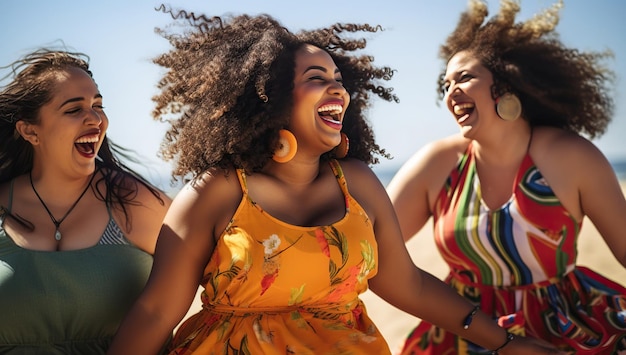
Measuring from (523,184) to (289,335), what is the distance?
1.55m

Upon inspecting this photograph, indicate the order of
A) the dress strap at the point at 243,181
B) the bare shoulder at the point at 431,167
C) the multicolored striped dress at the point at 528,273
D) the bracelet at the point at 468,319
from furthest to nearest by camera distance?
the bare shoulder at the point at 431,167
the multicolored striped dress at the point at 528,273
the bracelet at the point at 468,319
the dress strap at the point at 243,181

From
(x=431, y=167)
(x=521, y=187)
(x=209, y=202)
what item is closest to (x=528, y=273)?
(x=521, y=187)

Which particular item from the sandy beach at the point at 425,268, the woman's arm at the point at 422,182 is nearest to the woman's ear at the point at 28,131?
the woman's arm at the point at 422,182

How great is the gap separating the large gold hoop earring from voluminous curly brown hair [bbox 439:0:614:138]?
4 centimetres

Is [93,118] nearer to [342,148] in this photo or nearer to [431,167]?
[342,148]

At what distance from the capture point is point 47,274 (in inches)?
124

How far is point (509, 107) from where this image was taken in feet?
13.0

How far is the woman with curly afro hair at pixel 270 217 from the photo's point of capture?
2844 mm

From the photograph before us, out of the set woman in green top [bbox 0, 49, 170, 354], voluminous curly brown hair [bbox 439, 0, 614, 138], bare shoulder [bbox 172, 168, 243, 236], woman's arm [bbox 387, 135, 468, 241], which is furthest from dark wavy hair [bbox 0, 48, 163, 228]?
voluminous curly brown hair [bbox 439, 0, 614, 138]

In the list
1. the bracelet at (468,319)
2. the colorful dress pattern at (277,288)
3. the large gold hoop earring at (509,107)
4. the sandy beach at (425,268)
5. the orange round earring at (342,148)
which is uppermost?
the large gold hoop earring at (509,107)

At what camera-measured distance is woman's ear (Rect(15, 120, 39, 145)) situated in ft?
11.2

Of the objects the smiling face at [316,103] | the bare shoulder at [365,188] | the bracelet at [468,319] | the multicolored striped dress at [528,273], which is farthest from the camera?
the multicolored striped dress at [528,273]

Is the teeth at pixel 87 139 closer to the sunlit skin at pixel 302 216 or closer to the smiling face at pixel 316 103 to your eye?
the sunlit skin at pixel 302 216

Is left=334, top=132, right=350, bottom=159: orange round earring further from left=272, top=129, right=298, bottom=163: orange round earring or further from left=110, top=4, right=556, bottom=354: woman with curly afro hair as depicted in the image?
left=272, top=129, right=298, bottom=163: orange round earring
